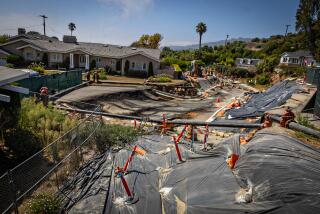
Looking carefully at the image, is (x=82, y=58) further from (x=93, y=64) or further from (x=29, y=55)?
(x=29, y=55)

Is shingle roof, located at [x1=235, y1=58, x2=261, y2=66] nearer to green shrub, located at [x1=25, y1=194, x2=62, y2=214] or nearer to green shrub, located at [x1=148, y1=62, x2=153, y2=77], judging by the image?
green shrub, located at [x1=148, y1=62, x2=153, y2=77]

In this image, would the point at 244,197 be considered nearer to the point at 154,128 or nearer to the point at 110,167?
the point at 110,167

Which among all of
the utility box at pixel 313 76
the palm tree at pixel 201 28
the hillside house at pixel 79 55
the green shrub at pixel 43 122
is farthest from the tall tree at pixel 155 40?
the green shrub at pixel 43 122

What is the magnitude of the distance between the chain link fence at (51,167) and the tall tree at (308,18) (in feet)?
138

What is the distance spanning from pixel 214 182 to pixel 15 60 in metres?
37.9

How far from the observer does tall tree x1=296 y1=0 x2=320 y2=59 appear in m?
39.5

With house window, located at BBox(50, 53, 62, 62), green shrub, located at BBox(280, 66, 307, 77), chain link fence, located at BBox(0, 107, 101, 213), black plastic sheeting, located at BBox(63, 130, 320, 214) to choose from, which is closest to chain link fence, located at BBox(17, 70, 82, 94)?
chain link fence, located at BBox(0, 107, 101, 213)

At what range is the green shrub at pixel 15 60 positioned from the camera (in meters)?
35.0

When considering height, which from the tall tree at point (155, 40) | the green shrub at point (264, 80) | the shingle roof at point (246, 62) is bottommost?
the green shrub at point (264, 80)

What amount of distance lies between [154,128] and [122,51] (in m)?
29.1

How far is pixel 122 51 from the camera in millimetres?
40500

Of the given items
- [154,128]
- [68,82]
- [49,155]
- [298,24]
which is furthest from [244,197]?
[298,24]

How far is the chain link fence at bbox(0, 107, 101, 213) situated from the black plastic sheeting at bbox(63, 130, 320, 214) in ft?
2.16

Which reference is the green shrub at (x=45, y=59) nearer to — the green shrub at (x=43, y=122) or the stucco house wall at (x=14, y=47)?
the stucco house wall at (x=14, y=47)
